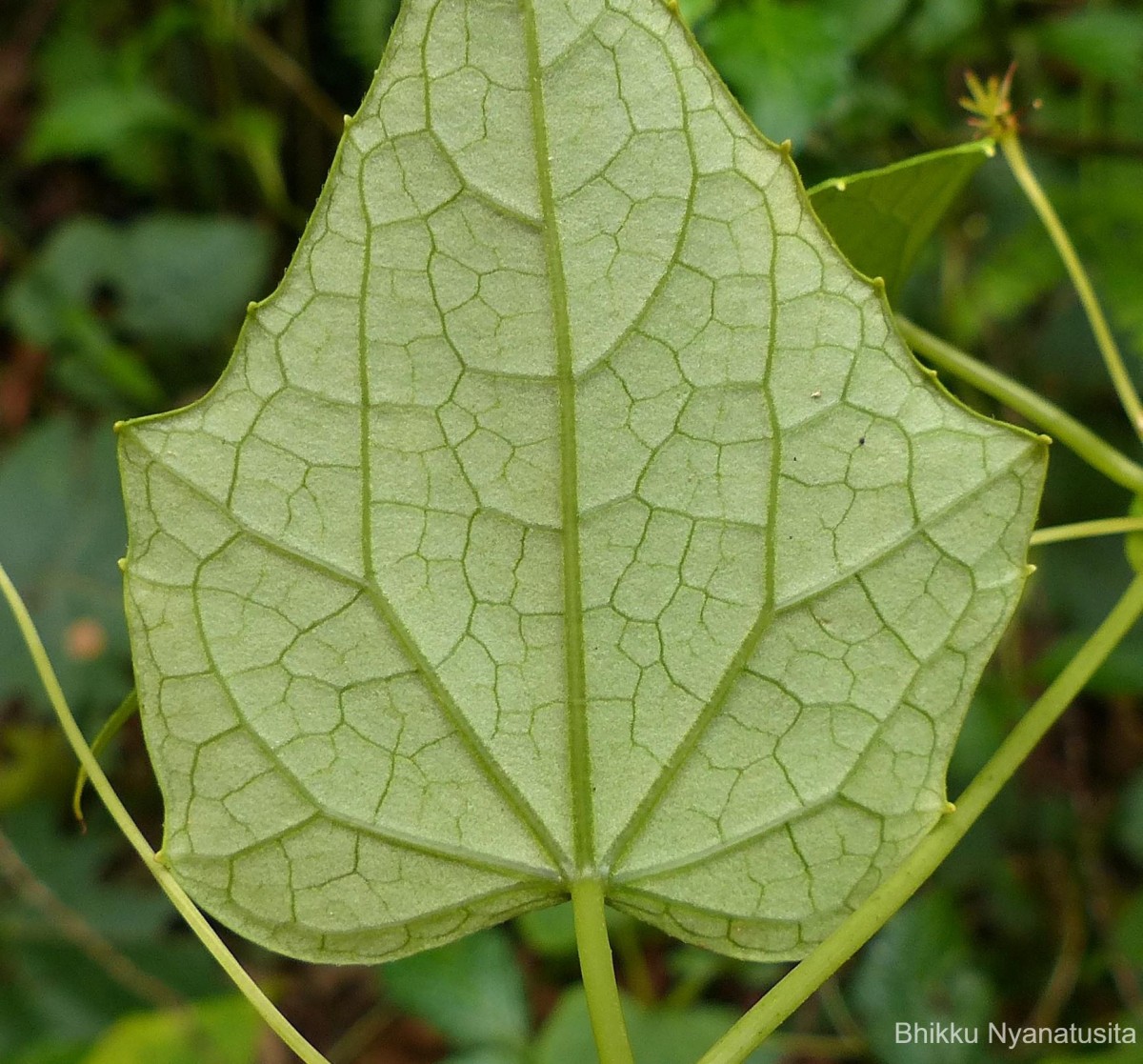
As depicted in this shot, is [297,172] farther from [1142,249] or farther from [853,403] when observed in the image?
[853,403]

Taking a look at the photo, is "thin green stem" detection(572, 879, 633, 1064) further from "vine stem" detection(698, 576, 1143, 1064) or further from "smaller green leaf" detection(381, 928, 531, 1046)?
"smaller green leaf" detection(381, 928, 531, 1046)

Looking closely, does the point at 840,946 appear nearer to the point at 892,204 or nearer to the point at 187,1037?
the point at 892,204

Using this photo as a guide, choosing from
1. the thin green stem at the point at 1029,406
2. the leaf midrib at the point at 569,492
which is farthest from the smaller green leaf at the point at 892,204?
the leaf midrib at the point at 569,492

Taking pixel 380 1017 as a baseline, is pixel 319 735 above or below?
above

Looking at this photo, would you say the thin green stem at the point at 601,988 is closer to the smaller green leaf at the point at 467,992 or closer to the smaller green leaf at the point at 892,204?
the smaller green leaf at the point at 892,204

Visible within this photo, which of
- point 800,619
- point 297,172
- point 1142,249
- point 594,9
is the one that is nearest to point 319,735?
point 800,619

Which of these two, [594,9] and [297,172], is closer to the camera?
[594,9]

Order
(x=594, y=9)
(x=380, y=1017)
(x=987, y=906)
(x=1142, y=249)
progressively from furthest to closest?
(x=380, y=1017)
(x=987, y=906)
(x=1142, y=249)
(x=594, y=9)

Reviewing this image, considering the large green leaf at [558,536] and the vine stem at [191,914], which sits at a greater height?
the large green leaf at [558,536]
